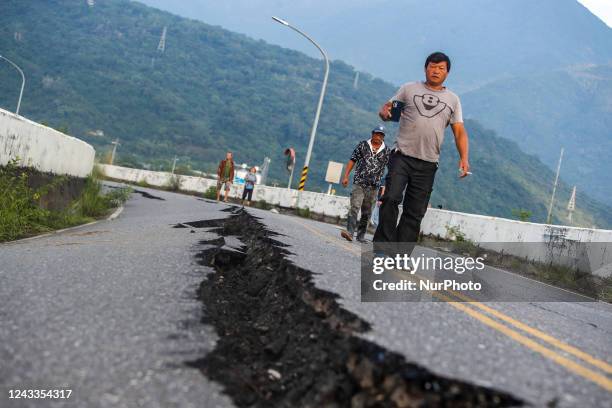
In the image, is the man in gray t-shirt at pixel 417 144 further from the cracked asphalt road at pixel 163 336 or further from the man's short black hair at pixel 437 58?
the cracked asphalt road at pixel 163 336

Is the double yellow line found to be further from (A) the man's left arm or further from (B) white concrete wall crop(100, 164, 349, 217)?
(B) white concrete wall crop(100, 164, 349, 217)

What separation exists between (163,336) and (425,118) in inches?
142

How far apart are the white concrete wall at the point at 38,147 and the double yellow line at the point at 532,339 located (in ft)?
16.9

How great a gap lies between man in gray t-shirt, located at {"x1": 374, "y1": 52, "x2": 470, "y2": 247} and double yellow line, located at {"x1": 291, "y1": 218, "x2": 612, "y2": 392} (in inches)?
47.0

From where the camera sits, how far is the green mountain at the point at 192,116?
5153 inches

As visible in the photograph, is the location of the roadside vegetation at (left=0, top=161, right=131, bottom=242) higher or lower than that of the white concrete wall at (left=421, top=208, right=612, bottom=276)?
lower

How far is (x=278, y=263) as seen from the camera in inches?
199

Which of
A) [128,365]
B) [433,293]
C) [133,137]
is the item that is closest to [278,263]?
[433,293]

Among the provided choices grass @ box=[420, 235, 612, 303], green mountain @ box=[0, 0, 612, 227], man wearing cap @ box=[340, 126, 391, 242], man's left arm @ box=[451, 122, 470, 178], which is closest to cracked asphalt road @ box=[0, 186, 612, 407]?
man's left arm @ box=[451, 122, 470, 178]

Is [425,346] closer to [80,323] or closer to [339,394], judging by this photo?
[339,394]

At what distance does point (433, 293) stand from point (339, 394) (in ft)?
8.73

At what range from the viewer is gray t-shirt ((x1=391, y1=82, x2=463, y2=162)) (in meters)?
5.67

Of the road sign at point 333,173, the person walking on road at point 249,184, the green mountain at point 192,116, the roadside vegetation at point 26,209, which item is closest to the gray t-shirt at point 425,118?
the roadside vegetation at point 26,209

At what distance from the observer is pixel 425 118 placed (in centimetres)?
566
